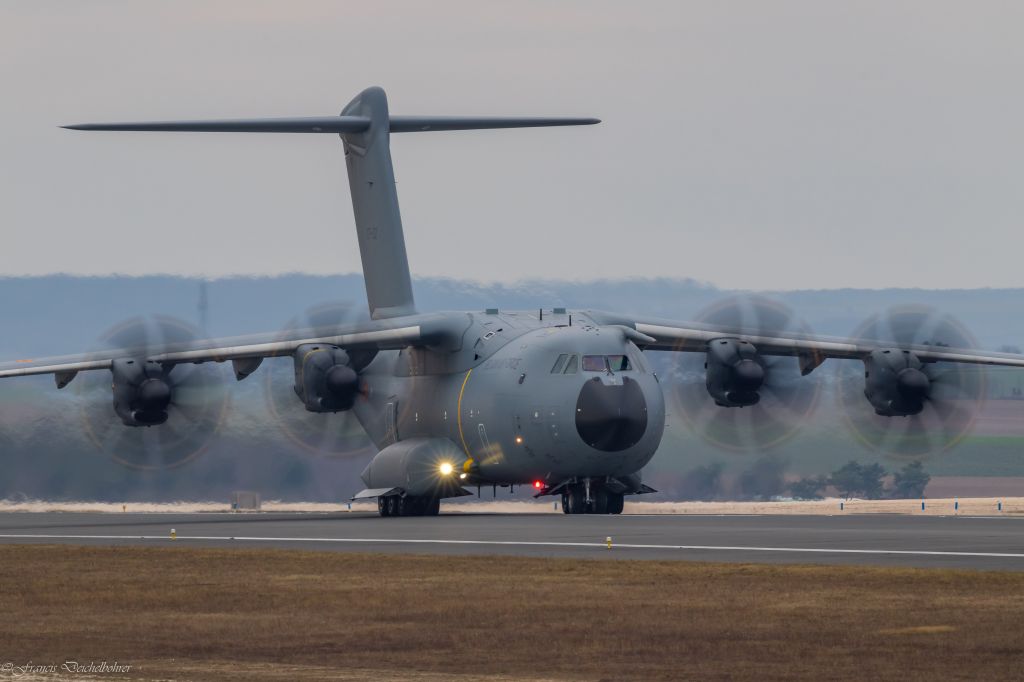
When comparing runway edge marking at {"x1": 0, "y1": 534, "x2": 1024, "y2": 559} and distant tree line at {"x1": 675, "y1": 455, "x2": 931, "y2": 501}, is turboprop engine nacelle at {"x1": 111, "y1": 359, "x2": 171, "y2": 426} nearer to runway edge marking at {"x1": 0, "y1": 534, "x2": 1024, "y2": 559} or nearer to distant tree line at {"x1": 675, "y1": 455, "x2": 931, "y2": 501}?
runway edge marking at {"x1": 0, "y1": 534, "x2": 1024, "y2": 559}

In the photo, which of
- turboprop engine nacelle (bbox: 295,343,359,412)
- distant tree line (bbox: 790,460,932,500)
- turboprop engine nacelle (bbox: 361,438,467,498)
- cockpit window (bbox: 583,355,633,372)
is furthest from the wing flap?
distant tree line (bbox: 790,460,932,500)

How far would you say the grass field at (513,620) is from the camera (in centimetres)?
1465

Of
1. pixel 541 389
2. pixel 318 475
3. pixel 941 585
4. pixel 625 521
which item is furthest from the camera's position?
pixel 318 475

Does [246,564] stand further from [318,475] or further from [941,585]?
[318,475]

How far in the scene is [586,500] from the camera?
40594 millimetres

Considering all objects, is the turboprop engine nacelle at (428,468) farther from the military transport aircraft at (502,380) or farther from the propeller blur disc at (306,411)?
the propeller blur disc at (306,411)

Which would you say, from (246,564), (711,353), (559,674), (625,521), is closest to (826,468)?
(711,353)

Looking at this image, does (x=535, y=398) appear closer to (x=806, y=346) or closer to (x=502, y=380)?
(x=502, y=380)

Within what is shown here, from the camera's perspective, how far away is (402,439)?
43844 mm

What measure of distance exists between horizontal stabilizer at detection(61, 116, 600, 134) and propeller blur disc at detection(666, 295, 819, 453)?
7108 mm

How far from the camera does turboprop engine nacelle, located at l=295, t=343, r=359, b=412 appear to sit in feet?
131

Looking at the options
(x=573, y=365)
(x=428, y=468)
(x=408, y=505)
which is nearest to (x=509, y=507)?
(x=408, y=505)

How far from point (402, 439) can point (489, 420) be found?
4.02 meters

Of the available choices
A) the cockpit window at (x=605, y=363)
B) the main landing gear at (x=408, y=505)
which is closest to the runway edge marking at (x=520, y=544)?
the cockpit window at (x=605, y=363)
